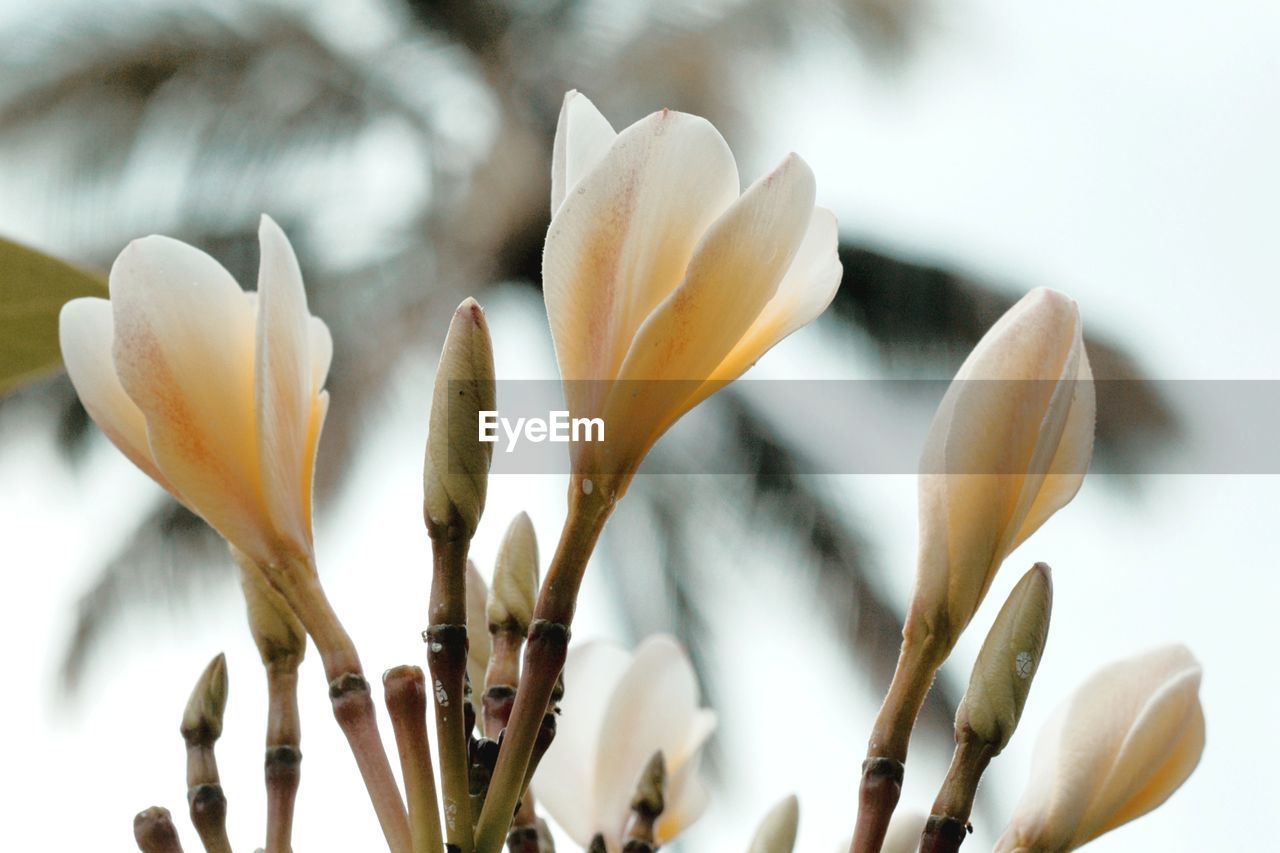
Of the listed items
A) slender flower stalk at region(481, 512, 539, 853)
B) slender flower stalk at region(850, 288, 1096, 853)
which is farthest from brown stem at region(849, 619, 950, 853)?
slender flower stalk at region(481, 512, 539, 853)

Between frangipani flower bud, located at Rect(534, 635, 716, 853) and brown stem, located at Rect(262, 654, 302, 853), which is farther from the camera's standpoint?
frangipani flower bud, located at Rect(534, 635, 716, 853)

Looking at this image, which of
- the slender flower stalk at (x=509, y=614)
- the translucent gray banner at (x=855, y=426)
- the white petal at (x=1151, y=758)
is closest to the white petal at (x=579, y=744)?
the slender flower stalk at (x=509, y=614)

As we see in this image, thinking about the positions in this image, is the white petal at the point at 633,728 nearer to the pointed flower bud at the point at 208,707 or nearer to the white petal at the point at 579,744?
the white petal at the point at 579,744

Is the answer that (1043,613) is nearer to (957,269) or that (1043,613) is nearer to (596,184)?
A: (596,184)

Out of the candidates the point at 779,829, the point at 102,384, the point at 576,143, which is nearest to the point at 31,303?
the point at 102,384

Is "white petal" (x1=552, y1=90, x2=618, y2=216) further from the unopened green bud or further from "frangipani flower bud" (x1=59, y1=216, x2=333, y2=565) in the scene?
the unopened green bud
